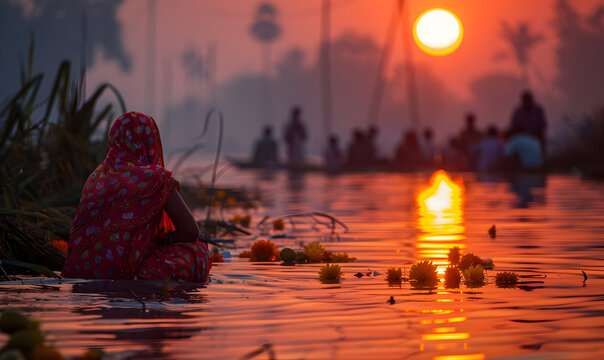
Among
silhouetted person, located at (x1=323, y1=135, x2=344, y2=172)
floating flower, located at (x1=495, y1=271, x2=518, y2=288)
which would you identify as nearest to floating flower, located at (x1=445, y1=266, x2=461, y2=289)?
floating flower, located at (x1=495, y1=271, x2=518, y2=288)

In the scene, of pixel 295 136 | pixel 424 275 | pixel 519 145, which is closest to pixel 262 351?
pixel 424 275

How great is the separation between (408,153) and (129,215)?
33443 millimetres

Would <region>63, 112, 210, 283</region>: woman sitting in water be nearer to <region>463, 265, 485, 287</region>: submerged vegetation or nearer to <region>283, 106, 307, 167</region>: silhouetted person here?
<region>463, 265, 485, 287</region>: submerged vegetation

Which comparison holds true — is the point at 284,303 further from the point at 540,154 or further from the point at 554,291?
the point at 540,154

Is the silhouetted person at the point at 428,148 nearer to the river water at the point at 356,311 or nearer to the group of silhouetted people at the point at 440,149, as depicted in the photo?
the group of silhouetted people at the point at 440,149

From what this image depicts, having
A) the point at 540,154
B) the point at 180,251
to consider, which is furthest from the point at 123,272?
the point at 540,154

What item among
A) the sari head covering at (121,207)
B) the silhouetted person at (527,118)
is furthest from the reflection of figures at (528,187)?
the sari head covering at (121,207)

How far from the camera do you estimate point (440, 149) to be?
44.9 m

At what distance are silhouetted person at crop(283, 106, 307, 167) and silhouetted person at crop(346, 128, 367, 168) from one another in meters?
6.15

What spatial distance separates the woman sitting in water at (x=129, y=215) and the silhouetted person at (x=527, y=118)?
24.2 metres

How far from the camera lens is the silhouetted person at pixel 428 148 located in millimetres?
40969

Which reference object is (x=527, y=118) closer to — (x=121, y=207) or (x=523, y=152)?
(x=523, y=152)

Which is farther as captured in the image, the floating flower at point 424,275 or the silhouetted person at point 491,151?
the silhouetted person at point 491,151

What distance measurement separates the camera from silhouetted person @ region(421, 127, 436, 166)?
41.0 metres
